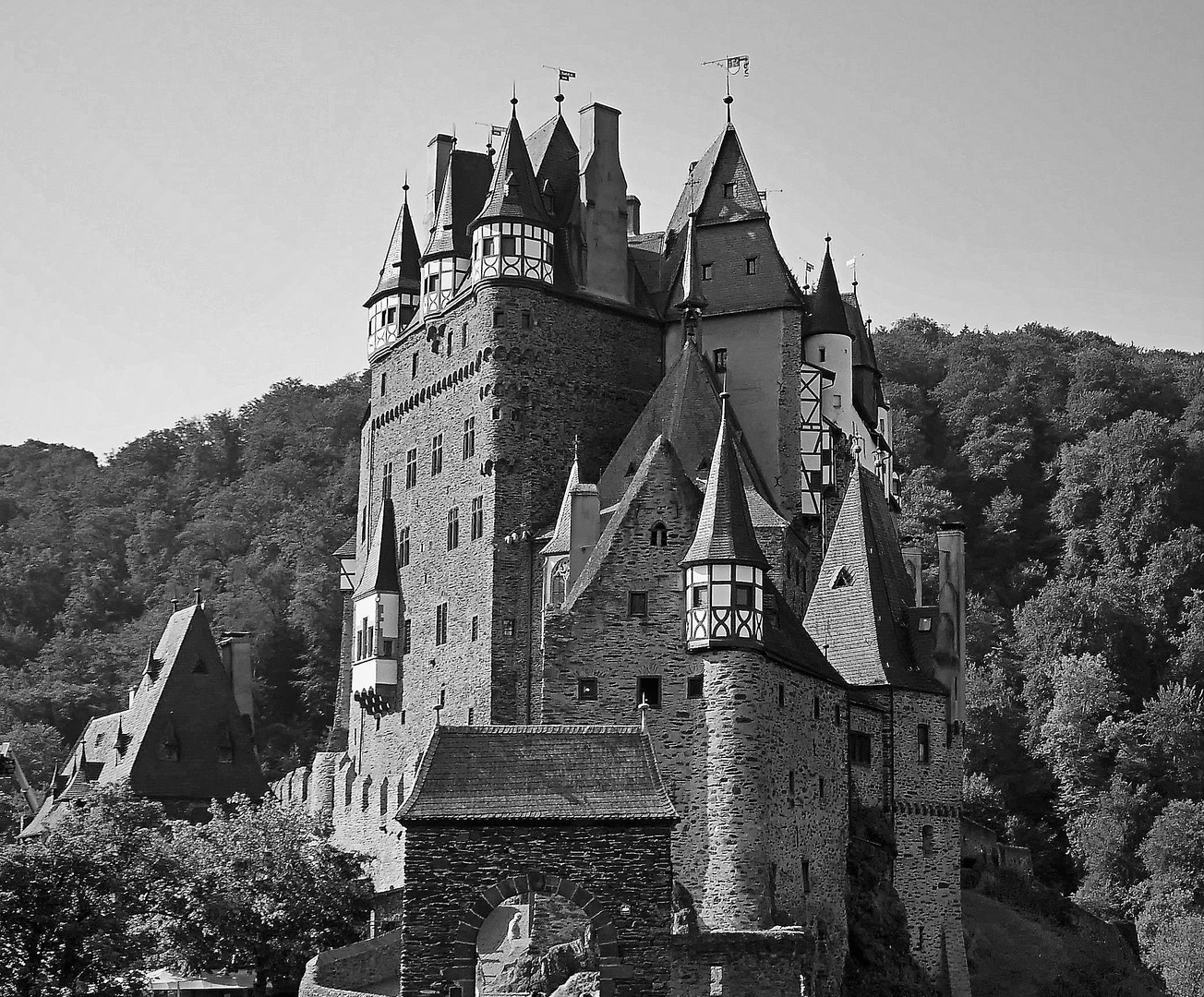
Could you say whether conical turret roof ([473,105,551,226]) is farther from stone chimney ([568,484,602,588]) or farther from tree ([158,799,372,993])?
tree ([158,799,372,993])

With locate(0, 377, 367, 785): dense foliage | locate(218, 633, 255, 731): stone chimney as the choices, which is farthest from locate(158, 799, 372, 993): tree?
locate(0, 377, 367, 785): dense foliage

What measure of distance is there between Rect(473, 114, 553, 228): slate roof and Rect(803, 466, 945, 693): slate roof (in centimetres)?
1249

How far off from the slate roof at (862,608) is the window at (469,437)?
10.9 m

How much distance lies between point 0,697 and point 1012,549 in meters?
42.4

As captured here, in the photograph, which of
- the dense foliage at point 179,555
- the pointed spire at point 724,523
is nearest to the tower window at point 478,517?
the pointed spire at point 724,523

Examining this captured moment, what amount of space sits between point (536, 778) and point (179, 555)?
7187cm

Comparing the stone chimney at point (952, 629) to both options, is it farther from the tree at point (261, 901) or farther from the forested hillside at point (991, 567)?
the tree at point (261, 901)

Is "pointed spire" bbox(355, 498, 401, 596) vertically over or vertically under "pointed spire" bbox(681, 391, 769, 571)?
over

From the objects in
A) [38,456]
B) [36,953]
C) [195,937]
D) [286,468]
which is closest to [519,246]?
[195,937]

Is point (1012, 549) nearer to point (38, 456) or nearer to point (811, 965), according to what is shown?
point (811, 965)

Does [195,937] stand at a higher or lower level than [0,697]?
lower

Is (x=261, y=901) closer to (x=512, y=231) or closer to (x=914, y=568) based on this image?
(x=512, y=231)

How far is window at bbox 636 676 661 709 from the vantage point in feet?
152

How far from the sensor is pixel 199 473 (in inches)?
4451
